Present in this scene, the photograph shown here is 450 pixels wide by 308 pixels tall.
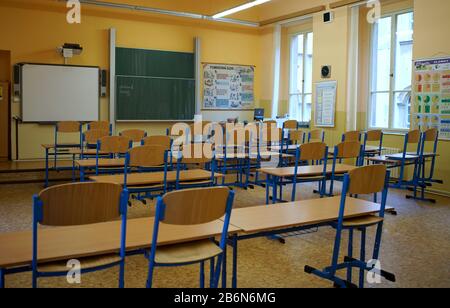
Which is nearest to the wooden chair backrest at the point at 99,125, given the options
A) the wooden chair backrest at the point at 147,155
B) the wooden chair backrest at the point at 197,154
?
the wooden chair backrest at the point at 197,154

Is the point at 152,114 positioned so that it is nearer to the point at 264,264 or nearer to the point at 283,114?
the point at 283,114

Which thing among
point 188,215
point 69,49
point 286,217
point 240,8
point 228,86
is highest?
point 240,8

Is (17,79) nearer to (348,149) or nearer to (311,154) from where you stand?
(311,154)

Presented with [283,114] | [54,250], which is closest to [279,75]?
[283,114]

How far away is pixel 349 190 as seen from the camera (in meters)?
2.79

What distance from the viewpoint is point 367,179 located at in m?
2.87

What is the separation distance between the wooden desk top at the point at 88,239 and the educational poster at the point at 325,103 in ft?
22.0

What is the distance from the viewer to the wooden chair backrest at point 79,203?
1955 mm

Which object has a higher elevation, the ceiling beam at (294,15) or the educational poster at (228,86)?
the ceiling beam at (294,15)

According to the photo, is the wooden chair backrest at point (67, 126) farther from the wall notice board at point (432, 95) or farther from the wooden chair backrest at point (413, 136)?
the wall notice board at point (432, 95)

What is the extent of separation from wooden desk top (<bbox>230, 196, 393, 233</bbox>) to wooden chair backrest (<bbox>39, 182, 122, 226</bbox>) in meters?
0.73

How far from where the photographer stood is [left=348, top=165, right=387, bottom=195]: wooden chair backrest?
2799 mm

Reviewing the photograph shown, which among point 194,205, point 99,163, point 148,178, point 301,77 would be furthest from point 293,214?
point 301,77

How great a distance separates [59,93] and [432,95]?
22.0 feet
